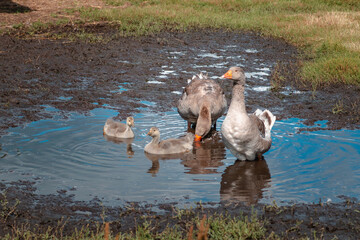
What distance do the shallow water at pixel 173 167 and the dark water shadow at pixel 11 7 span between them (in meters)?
15.3

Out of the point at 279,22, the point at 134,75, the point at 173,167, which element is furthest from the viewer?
the point at 279,22

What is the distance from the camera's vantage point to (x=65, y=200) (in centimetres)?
674

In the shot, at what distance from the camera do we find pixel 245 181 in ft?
25.8

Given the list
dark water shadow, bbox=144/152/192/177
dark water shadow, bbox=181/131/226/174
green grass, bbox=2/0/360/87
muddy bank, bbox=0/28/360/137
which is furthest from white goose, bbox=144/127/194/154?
green grass, bbox=2/0/360/87

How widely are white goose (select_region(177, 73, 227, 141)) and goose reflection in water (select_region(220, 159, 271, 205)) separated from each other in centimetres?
134

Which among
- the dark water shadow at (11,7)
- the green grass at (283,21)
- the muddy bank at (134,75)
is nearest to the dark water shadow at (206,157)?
the muddy bank at (134,75)

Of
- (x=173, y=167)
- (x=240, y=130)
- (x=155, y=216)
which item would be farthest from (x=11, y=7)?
(x=155, y=216)

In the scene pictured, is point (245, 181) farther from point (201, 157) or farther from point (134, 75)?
point (134, 75)

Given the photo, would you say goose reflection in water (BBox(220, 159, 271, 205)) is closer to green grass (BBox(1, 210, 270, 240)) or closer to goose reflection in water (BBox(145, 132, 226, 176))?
goose reflection in water (BBox(145, 132, 226, 176))

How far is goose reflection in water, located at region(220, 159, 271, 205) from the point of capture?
23.4ft

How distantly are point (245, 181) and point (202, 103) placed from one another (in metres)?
2.45

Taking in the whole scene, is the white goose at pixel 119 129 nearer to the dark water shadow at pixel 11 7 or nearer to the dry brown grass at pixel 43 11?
the dry brown grass at pixel 43 11

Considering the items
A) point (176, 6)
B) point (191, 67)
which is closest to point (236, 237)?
point (191, 67)

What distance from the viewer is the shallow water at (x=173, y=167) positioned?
718 centimetres
